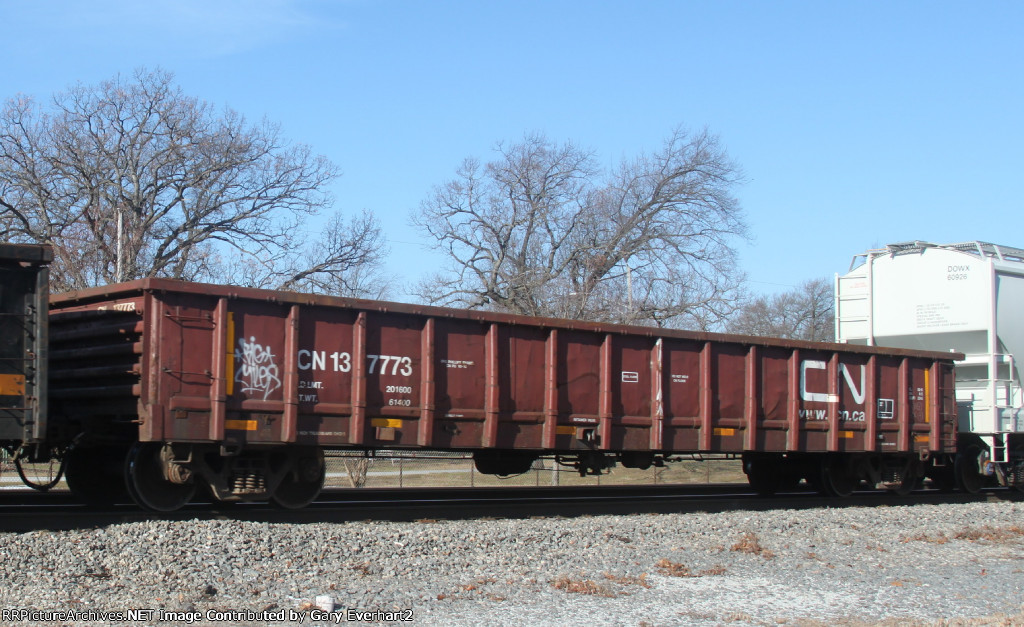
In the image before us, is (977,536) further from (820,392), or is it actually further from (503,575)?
(503,575)

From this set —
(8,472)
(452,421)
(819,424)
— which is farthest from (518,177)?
(452,421)

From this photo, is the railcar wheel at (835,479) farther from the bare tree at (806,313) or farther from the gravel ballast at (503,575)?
the bare tree at (806,313)

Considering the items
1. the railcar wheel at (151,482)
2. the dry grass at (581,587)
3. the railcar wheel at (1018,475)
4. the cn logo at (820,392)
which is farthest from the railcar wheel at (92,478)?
the railcar wheel at (1018,475)

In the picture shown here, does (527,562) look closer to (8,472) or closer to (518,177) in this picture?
(8,472)

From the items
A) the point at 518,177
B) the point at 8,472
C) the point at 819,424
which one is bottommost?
the point at 8,472

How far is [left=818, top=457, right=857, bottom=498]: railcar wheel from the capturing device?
16.5 m

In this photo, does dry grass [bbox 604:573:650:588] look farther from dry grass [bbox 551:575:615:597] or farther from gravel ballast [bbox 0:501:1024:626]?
dry grass [bbox 551:575:615:597]

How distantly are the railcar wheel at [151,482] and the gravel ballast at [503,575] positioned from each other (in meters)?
1.84

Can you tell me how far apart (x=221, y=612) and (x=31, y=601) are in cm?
131

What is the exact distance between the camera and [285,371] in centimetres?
1117

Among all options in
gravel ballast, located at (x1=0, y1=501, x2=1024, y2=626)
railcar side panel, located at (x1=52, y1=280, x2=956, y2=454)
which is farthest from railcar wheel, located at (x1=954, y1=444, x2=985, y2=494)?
gravel ballast, located at (x1=0, y1=501, x2=1024, y2=626)

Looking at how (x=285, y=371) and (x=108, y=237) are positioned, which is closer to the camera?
(x=285, y=371)

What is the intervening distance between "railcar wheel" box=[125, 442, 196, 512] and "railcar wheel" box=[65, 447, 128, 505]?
123 centimetres

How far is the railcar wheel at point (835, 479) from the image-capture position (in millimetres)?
16484
